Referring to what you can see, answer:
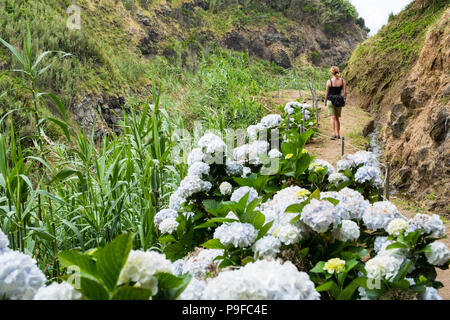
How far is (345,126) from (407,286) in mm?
6478

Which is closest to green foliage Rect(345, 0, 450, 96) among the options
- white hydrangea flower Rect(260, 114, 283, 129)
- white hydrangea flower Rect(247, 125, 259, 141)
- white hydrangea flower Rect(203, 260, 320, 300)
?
white hydrangea flower Rect(260, 114, 283, 129)

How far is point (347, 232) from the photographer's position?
1.29m

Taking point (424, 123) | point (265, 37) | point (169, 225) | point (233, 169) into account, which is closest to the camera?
point (169, 225)

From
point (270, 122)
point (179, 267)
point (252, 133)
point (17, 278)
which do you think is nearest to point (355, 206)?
point (179, 267)

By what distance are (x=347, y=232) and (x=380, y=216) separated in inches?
6.4

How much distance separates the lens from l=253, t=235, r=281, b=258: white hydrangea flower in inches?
49.2

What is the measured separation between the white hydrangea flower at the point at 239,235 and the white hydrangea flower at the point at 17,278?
2.08 feet

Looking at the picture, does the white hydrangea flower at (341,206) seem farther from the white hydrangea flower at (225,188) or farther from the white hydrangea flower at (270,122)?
the white hydrangea flower at (270,122)

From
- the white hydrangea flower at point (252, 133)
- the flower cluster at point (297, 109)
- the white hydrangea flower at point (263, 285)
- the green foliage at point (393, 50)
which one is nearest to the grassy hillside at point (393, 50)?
the green foliage at point (393, 50)

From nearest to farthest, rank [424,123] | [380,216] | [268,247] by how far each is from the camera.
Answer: [268,247] < [380,216] < [424,123]

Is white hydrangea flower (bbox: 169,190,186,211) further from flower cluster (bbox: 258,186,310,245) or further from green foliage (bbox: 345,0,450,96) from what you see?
green foliage (bbox: 345,0,450,96)

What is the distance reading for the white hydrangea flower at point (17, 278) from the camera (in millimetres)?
767

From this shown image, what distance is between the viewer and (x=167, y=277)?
2.60ft

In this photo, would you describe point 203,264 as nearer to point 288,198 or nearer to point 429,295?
point 288,198
